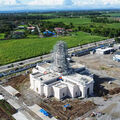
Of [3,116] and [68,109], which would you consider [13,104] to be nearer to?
[3,116]

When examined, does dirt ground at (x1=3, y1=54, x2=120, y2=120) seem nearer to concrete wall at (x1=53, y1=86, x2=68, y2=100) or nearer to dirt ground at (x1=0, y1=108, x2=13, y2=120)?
concrete wall at (x1=53, y1=86, x2=68, y2=100)

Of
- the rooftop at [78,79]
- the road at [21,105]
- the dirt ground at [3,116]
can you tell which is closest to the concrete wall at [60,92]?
the rooftop at [78,79]

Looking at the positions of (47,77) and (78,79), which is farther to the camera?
(47,77)

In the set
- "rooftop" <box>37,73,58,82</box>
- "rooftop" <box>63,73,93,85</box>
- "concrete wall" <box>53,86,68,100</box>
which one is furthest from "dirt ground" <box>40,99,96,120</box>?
"rooftop" <box>37,73,58,82</box>

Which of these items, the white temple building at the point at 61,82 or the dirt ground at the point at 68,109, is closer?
the dirt ground at the point at 68,109

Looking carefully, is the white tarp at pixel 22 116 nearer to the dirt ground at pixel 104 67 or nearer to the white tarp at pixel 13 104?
the white tarp at pixel 13 104

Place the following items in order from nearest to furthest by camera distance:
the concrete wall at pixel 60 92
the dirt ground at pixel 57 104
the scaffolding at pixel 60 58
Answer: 1. the dirt ground at pixel 57 104
2. the concrete wall at pixel 60 92
3. the scaffolding at pixel 60 58

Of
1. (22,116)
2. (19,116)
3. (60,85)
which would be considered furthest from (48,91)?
(19,116)

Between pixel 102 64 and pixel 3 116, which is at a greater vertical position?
pixel 102 64

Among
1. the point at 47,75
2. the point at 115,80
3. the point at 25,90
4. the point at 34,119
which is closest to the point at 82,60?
the point at 115,80
